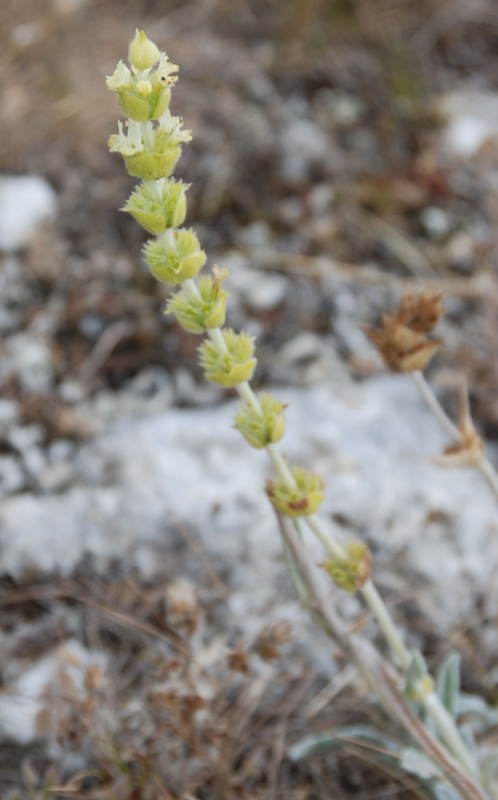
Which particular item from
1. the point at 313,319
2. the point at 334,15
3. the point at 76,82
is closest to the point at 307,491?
the point at 313,319

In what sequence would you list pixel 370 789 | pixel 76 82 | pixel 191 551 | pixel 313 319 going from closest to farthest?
pixel 370 789 < pixel 191 551 < pixel 313 319 < pixel 76 82

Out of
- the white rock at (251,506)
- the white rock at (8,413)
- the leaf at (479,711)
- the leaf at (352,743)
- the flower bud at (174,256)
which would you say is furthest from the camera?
the white rock at (8,413)

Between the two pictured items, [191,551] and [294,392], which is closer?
[191,551]

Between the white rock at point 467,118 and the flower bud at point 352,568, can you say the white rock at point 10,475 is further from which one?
the white rock at point 467,118

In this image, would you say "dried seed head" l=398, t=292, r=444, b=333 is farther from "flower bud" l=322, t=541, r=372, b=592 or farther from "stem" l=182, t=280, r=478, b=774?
"flower bud" l=322, t=541, r=372, b=592

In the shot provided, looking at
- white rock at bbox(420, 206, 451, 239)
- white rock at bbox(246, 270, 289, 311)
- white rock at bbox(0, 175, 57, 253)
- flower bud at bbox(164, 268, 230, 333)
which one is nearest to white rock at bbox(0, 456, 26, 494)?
white rock at bbox(0, 175, 57, 253)

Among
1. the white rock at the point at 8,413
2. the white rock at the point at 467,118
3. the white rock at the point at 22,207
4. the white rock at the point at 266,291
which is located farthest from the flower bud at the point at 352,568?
the white rock at the point at 467,118

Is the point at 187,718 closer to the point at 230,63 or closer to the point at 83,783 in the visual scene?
the point at 83,783
